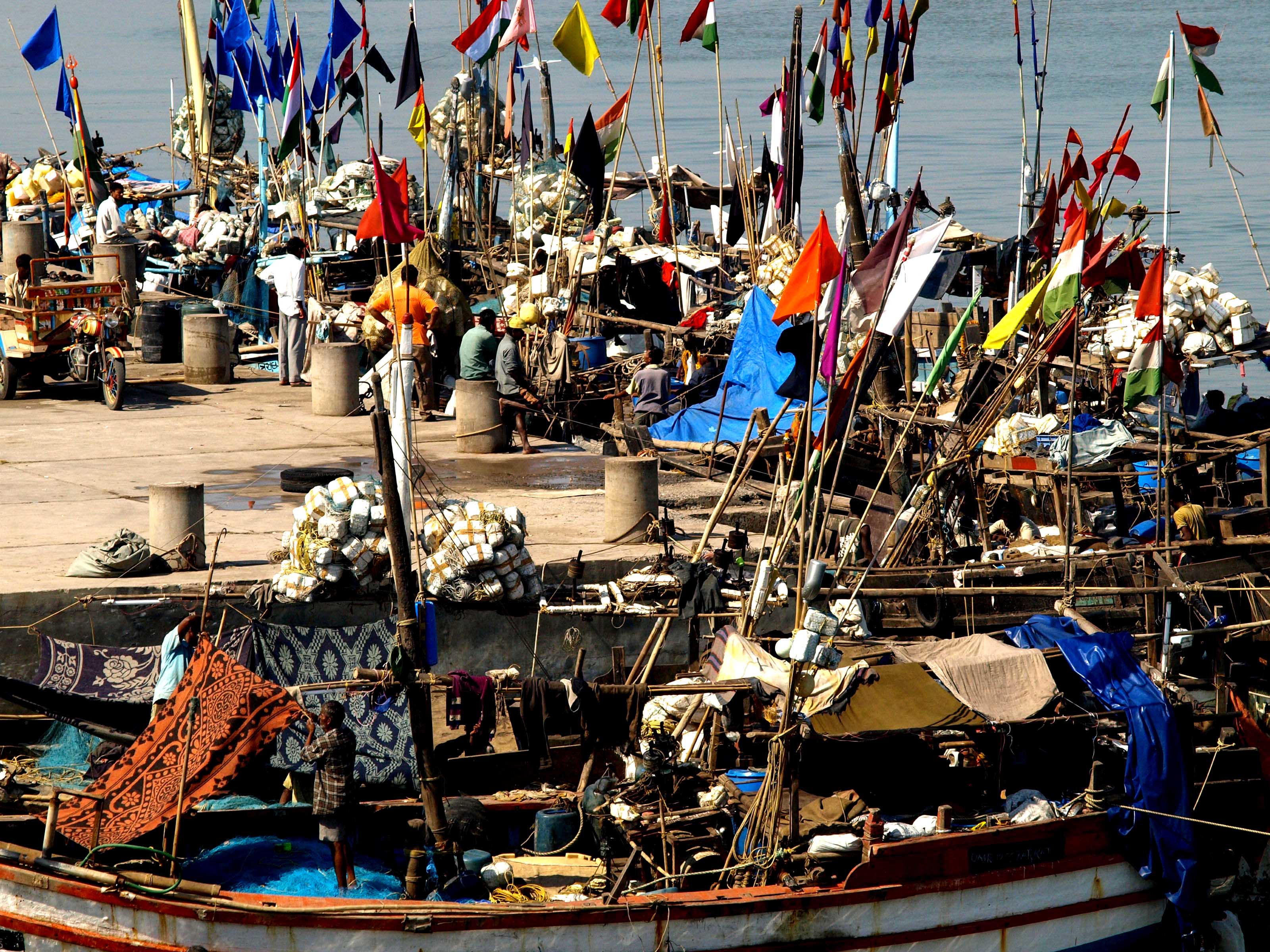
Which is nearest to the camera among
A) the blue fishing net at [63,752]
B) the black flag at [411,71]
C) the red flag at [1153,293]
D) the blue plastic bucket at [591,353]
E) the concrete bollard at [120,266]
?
the blue fishing net at [63,752]

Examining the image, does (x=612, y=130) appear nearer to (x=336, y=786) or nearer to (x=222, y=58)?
(x=336, y=786)

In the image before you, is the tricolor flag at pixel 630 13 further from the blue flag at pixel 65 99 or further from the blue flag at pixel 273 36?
the blue flag at pixel 273 36

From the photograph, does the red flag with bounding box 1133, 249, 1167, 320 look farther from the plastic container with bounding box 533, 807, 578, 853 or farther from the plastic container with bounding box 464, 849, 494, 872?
the plastic container with bounding box 464, 849, 494, 872

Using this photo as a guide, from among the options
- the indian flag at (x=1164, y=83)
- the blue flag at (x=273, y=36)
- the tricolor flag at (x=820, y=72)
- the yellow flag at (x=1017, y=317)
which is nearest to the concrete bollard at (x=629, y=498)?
the yellow flag at (x=1017, y=317)

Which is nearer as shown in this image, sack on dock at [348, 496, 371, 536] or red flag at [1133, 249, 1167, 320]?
sack on dock at [348, 496, 371, 536]

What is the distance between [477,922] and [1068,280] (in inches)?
304

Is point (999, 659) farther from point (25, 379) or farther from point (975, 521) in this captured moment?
point (25, 379)

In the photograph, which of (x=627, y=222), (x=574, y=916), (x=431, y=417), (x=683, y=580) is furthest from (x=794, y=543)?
(x=627, y=222)

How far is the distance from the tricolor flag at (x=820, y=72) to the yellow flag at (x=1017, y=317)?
11.8 meters

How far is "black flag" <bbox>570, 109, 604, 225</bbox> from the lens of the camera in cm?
2247

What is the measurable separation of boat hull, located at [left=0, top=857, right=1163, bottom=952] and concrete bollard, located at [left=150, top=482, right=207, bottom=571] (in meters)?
5.34

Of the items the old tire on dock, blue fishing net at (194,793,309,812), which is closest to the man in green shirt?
the old tire on dock

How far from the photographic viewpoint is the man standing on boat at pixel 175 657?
12.9 m

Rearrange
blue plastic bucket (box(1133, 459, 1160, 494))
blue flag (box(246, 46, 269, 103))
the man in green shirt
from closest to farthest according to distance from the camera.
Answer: blue plastic bucket (box(1133, 459, 1160, 494)) < the man in green shirt < blue flag (box(246, 46, 269, 103))
